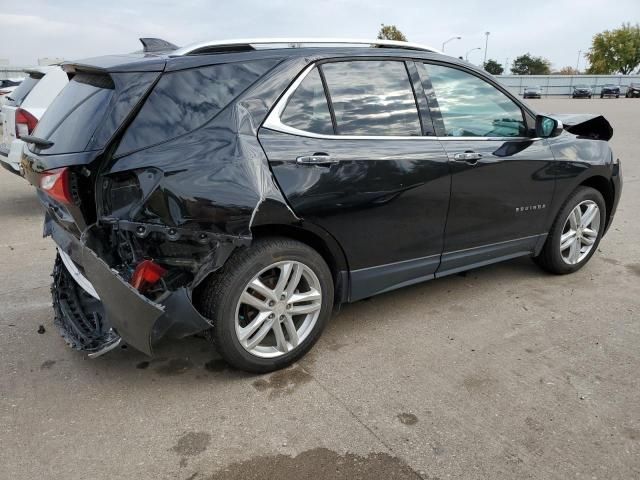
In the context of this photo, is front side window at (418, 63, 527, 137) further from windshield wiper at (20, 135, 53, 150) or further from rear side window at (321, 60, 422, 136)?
windshield wiper at (20, 135, 53, 150)

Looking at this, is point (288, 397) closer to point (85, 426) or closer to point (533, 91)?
point (85, 426)

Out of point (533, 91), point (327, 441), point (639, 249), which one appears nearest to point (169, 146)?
point (327, 441)

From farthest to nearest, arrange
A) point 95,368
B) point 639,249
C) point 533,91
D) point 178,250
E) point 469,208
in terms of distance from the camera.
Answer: point 533,91 → point 639,249 → point 469,208 → point 95,368 → point 178,250

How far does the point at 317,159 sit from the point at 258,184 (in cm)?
39

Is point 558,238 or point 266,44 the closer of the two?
point 266,44

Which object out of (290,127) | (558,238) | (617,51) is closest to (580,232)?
(558,238)

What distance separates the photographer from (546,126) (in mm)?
4059

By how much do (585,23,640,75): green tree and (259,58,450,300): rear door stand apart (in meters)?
84.6

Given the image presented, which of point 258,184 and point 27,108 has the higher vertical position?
point 27,108

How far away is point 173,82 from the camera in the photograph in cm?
277

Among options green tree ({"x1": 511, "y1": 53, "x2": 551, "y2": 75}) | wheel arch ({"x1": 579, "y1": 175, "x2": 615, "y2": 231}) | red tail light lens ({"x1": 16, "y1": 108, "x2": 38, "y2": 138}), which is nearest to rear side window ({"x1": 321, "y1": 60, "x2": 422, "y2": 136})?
wheel arch ({"x1": 579, "y1": 175, "x2": 615, "y2": 231})

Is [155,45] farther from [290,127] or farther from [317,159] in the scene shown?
[317,159]

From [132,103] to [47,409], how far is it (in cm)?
162

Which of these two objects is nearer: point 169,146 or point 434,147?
point 169,146
